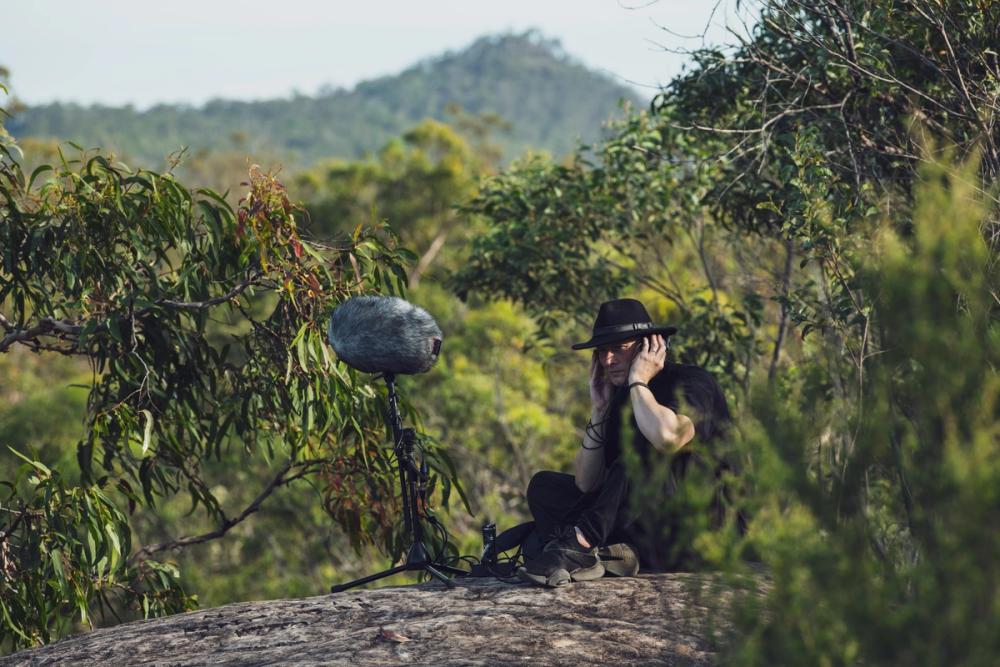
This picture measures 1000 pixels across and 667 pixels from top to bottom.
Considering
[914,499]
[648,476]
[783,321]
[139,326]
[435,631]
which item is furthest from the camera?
[783,321]

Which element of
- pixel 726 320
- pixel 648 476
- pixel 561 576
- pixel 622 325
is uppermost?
pixel 622 325

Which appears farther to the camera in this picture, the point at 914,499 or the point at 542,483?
the point at 542,483

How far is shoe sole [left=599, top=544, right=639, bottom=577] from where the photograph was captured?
14.2 ft

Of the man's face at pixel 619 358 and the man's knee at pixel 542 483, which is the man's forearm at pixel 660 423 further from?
the man's knee at pixel 542 483

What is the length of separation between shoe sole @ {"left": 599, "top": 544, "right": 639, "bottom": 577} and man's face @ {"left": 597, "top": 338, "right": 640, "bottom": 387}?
24.5 inches

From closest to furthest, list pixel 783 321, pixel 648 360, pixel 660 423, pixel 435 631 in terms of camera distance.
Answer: pixel 435 631 → pixel 660 423 → pixel 648 360 → pixel 783 321

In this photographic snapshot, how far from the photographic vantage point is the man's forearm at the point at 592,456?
4531 millimetres

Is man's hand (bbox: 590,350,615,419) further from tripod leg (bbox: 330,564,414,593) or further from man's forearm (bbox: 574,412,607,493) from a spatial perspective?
tripod leg (bbox: 330,564,414,593)

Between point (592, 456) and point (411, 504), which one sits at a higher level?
point (592, 456)

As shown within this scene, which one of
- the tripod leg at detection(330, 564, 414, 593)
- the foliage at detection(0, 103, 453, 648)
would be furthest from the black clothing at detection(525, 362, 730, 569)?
the foliage at detection(0, 103, 453, 648)

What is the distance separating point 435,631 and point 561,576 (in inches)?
20.1

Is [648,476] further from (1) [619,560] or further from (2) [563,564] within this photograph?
(2) [563,564]

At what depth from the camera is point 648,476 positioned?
14.2 feet

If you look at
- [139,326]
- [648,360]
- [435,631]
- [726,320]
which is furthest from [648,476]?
[726,320]
